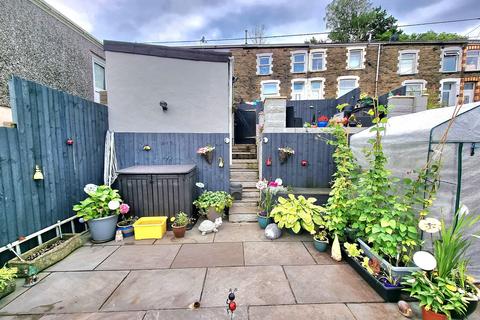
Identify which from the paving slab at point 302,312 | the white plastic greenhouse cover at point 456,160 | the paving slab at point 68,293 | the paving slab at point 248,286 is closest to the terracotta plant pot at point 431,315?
the paving slab at point 302,312

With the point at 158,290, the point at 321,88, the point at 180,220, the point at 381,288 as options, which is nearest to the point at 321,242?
the point at 381,288

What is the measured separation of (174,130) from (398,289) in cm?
481

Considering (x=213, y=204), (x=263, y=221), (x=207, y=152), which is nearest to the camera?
(x=263, y=221)

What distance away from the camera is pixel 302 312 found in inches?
79.0

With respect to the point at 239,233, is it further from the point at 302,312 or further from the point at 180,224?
the point at 302,312

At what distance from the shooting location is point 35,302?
84.8 inches

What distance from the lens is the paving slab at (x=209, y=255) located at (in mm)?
2879

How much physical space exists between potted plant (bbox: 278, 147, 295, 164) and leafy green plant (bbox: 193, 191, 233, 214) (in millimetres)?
1549

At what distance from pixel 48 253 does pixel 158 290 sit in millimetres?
1794

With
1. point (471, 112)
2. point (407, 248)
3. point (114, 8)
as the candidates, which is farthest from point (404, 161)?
point (114, 8)

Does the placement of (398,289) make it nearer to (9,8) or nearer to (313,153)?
(313,153)

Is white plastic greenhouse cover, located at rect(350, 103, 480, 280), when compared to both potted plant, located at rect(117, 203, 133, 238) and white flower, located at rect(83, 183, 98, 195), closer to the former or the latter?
potted plant, located at rect(117, 203, 133, 238)

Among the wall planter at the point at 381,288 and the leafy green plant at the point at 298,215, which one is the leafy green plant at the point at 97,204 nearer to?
the leafy green plant at the point at 298,215

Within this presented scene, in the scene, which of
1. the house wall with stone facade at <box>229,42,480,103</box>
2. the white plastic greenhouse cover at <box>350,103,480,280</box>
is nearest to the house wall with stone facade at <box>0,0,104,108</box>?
the white plastic greenhouse cover at <box>350,103,480,280</box>
